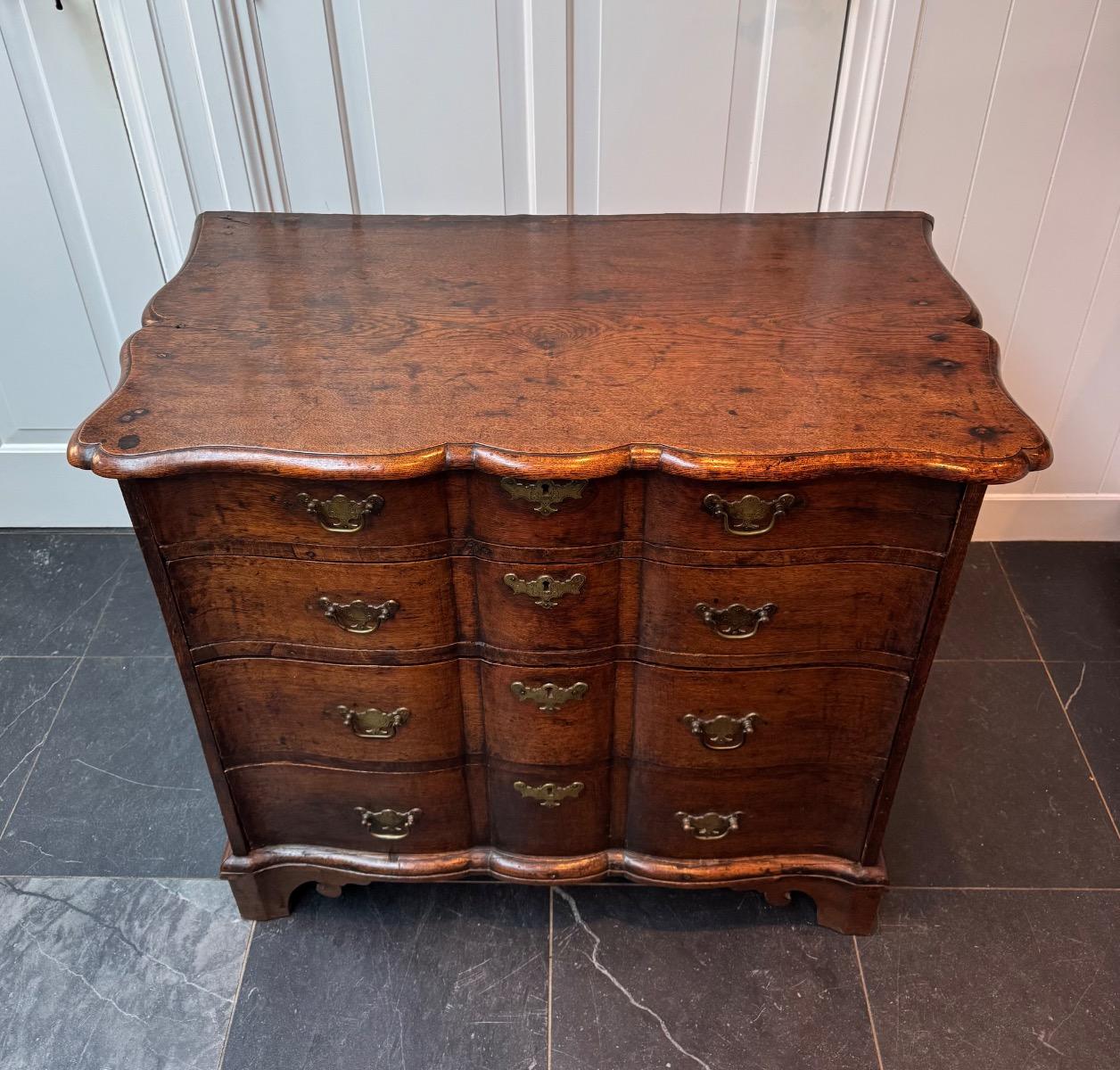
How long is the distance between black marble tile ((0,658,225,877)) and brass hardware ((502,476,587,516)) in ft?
3.15

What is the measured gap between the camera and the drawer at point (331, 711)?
53.6 inches

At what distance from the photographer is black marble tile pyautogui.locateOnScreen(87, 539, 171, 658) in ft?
6.84

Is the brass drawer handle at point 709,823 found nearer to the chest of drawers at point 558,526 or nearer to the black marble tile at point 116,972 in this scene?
the chest of drawers at point 558,526

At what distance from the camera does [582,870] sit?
155cm

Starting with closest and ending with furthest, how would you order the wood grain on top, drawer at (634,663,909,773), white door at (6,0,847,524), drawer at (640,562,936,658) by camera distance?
the wood grain on top < drawer at (640,562,936,658) < drawer at (634,663,909,773) < white door at (6,0,847,524)

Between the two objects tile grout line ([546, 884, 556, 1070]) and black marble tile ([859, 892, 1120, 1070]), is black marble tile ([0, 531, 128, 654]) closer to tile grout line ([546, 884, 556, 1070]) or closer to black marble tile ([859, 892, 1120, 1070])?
tile grout line ([546, 884, 556, 1070])

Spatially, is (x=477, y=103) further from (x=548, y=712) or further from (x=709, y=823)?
(x=709, y=823)

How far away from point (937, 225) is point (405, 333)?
108cm

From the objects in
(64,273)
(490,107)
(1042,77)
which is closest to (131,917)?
(64,273)

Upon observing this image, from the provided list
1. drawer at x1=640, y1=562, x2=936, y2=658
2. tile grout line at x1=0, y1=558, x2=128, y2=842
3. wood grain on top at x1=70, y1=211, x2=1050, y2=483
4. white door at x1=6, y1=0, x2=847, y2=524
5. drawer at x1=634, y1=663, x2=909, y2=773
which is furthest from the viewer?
tile grout line at x1=0, y1=558, x2=128, y2=842

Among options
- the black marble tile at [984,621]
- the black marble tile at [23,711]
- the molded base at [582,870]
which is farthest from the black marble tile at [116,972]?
the black marble tile at [984,621]

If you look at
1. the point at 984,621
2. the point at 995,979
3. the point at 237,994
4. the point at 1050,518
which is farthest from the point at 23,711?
the point at 1050,518

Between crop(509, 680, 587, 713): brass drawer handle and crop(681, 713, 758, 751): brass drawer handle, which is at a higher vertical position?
crop(509, 680, 587, 713): brass drawer handle

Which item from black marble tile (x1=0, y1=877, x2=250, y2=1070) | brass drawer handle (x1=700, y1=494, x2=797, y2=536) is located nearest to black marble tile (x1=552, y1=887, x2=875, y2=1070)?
black marble tile (x1=0, y1=877, x2=250, y2=1070)
